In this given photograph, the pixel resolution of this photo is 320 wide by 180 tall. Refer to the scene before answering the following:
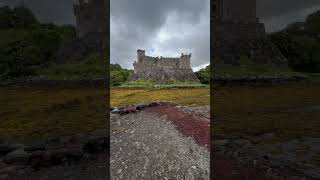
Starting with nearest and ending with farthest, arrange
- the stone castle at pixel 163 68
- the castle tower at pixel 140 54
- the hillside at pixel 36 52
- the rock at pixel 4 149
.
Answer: the rock at pixel 4 149 < the hillside at pixel 36 52 < the stone castle at pixel 163 68 < the castle tower at pixel 140 54

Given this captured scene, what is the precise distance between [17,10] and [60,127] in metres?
65.2

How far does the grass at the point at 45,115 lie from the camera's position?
2331 cm

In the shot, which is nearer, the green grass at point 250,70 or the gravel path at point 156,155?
the gravel path at point 156,155

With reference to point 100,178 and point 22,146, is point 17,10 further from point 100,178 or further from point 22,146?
point 100,178

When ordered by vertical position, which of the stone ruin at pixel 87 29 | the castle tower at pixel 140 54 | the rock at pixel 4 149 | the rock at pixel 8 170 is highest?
the stone ruin at pixel 87 29

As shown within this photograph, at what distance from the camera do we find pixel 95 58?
80688 mm

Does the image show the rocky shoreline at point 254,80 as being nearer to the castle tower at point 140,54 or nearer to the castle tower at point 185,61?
the castle tower at point 185,61

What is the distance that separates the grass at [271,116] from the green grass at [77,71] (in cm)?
2997

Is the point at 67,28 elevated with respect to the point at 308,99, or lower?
elevated

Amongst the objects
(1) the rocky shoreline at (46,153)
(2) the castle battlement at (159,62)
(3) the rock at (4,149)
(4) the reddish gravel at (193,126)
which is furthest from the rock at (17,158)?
(2) the castle battlement at (159,62)

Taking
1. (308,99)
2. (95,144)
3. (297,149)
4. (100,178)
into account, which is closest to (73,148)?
(95,144)

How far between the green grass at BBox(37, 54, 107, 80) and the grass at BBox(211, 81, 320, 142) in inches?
1180

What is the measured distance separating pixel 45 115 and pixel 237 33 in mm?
52390

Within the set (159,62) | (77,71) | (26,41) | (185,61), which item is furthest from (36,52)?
(185,61)
